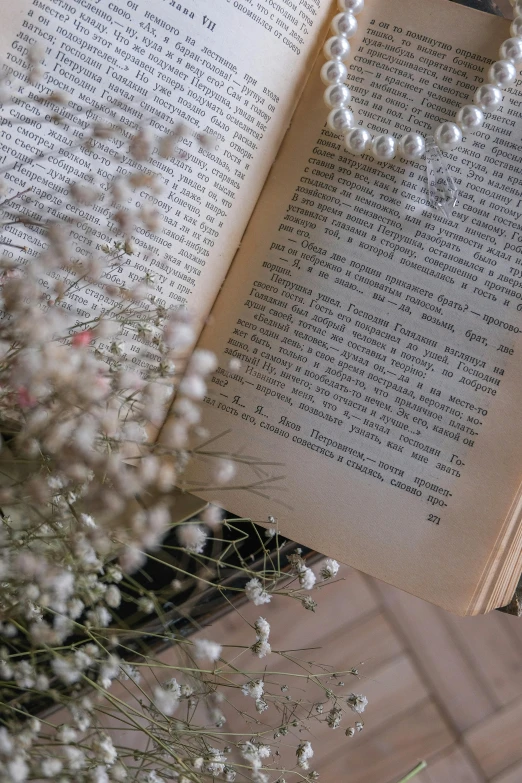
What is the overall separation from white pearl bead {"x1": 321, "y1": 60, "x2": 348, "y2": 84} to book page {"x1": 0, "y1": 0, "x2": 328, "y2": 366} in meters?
0.03

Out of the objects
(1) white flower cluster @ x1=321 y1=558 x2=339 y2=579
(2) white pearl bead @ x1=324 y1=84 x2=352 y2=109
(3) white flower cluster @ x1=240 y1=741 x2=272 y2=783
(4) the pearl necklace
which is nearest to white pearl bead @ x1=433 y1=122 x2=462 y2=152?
(4) the pearl necklace

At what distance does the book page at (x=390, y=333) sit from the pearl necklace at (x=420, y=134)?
0.01m

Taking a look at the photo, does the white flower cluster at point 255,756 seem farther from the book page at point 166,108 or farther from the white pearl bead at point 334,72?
the white pearl bead at point 334,72

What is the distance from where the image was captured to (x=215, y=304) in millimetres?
752

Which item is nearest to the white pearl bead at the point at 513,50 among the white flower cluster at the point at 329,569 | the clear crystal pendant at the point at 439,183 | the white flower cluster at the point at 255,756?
the clear crystal pendant at the point at 439,183

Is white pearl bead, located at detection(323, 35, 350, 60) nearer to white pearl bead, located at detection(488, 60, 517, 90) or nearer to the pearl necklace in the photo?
the pearl necklace

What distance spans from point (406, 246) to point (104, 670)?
0.48 metres

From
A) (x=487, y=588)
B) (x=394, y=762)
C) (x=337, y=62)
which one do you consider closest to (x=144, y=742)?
(x=394, y=762)

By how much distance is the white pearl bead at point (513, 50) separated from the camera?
712 millimetres

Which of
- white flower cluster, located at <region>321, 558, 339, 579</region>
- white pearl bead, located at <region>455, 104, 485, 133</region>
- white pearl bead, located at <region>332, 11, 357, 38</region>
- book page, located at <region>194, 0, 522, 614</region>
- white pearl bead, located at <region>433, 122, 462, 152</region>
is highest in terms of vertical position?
white pearl bead, located at <region>332, 11, 357, 38</region>

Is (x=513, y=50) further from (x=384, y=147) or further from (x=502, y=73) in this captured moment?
(x=384, y=147)

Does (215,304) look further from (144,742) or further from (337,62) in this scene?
(144,742)

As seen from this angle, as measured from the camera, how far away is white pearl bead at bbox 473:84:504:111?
709 millimetres

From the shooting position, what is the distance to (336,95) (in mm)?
743
